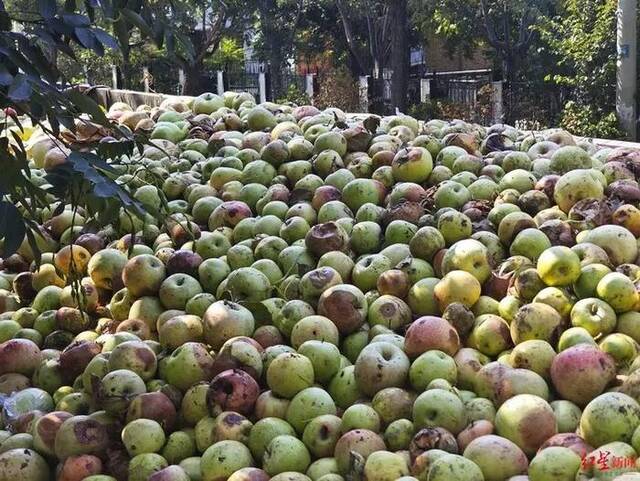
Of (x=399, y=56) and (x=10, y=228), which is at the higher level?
(x=399, y=56)

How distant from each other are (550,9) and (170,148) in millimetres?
17604

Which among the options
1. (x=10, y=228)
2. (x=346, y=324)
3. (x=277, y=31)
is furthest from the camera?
(x=277, y=31)

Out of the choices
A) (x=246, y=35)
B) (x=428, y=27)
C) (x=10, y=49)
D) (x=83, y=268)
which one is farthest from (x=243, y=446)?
(x=246, y=35)

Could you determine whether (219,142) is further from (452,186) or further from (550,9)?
(550,9)

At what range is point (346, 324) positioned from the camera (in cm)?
357

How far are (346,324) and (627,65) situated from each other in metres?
9.44

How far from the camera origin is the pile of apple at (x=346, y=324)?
2809 millimetres

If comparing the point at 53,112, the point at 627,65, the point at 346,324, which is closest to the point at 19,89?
the point at 53,112

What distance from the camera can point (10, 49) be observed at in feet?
7.32

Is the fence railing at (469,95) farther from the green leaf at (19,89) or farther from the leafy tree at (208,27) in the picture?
the green leaf at (19,89)

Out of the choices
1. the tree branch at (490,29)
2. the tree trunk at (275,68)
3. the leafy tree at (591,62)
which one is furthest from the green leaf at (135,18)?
the tree trunk at (275,68)

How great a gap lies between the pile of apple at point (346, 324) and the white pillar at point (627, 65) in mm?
6824

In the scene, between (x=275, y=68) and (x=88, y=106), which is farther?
(x=275, y=68)

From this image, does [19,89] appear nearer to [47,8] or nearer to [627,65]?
[47,8]
